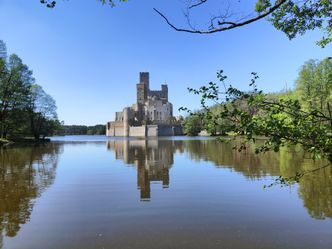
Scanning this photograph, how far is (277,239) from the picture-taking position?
7430 millimetres

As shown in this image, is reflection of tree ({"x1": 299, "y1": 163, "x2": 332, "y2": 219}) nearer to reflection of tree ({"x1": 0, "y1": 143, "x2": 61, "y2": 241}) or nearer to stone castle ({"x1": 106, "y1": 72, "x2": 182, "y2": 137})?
reflection of tree ({"x1": 0, "y1": 143, "x2": 61, "y2": 241})

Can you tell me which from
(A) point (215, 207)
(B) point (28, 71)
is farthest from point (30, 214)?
(B) point (28, 71)

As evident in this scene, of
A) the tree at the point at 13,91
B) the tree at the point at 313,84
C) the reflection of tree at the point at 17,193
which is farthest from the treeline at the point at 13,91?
the tree at the point at 313,84

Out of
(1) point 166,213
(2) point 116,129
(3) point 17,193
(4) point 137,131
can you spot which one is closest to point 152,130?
(4) point 137,131

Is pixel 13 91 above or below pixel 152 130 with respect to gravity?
above

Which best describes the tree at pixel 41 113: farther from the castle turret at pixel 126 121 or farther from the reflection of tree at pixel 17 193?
the castle turret at pixel 126 121

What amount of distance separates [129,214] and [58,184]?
23.2ft

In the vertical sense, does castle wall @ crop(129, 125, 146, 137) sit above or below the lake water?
above

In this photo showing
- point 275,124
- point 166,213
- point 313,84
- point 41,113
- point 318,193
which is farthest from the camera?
point 41,113

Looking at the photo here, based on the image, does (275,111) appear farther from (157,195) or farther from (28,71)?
(28,71)

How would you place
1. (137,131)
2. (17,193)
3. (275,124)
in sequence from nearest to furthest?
(275,124) → (17,193) → (137,131)

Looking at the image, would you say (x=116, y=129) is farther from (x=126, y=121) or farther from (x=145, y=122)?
(x=145, y=122)

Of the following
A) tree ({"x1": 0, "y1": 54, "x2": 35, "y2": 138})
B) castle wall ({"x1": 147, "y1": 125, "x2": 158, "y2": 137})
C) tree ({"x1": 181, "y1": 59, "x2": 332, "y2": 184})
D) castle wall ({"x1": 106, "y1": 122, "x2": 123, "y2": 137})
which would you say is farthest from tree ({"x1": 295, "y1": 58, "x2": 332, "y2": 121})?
castle wall ({"x1": 106, "y1": 122, "x2": 123, "y2": 137})

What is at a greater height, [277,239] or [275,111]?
[275,111]
